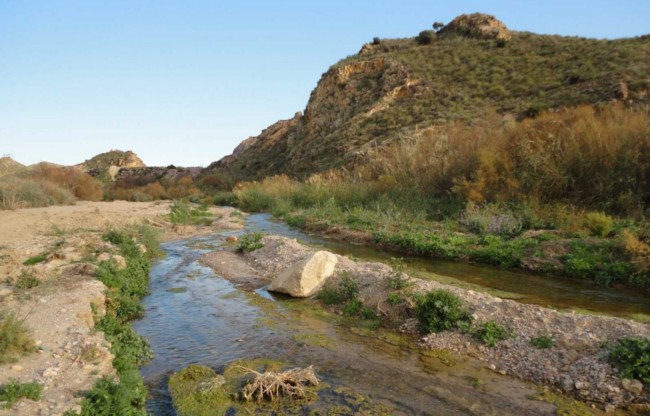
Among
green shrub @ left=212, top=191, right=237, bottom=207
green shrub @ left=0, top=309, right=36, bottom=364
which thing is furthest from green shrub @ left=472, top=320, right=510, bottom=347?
green shrub @ left=212, top=191, right=237, bottom=207

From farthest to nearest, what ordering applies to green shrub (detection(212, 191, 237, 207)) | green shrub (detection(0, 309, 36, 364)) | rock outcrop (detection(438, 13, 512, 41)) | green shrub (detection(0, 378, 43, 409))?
rock outcrop (detection(438, 13, 512, 41)) < green shrub (detection(212, 191, 237, 207)) < green shrub (detection(0, 309, 36, 364)) < green shrub (detection(0, 378, 43, 409))

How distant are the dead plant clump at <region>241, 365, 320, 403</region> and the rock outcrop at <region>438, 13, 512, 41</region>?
46986mm

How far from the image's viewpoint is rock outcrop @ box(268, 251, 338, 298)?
8641mm

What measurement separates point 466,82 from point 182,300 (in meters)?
34.6

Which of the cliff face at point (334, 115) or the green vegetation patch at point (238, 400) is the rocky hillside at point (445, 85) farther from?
the green vegetation patch at point (238, 400)

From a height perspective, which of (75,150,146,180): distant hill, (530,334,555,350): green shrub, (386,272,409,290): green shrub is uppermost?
(75,150,146,180): distant hill

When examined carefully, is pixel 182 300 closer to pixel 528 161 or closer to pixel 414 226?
pixel 414 226

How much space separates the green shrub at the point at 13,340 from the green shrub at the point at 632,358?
6559mm

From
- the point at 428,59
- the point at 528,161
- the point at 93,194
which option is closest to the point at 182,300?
the point at 528,161

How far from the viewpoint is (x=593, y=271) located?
372 inches

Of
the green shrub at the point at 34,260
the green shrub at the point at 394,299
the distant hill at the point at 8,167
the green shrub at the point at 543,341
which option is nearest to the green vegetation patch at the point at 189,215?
the green shrub at the point at 34,260

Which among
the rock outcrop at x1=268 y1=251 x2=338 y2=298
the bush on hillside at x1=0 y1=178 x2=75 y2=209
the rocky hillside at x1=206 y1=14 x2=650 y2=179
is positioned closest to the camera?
the rock outcrop at x1=268 y1=251 x2=338 y2=298

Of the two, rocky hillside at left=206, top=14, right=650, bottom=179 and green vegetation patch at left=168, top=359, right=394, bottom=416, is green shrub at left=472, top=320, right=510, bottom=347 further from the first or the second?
rocky hillside at left=206, top=14, right=650, bottom=179

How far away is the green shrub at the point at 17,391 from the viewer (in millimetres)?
3861
